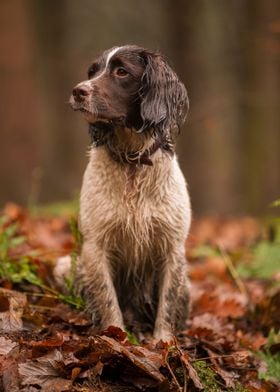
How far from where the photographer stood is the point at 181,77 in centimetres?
1580

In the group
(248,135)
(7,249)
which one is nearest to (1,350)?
(7,249)

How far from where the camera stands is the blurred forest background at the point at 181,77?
14.4 metres

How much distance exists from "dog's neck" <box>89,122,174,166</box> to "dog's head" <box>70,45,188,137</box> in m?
0.08

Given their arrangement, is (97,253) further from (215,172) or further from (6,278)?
(215,172)

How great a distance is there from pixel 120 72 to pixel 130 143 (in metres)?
0.47

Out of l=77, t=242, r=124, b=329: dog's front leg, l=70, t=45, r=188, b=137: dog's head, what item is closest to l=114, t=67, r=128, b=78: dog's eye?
l=70, t=45, r=188, b=137: dog's head

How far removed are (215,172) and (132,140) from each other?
1271 cm

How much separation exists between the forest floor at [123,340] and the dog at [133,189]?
0.26m

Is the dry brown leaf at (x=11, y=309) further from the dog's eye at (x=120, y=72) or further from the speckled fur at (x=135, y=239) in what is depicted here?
the dog's eye at (x=120, y=72)

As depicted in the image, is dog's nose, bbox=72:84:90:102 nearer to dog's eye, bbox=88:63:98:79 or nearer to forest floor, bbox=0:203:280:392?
dog's eye, bbox=88:63:98:79

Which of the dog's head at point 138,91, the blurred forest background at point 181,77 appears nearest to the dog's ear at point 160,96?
the dog's head at point 138,91

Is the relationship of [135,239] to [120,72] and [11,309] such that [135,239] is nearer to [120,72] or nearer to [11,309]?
[11,309]

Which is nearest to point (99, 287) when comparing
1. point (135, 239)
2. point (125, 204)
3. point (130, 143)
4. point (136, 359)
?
point (135, 239)

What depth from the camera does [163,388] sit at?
3705 millimetres
